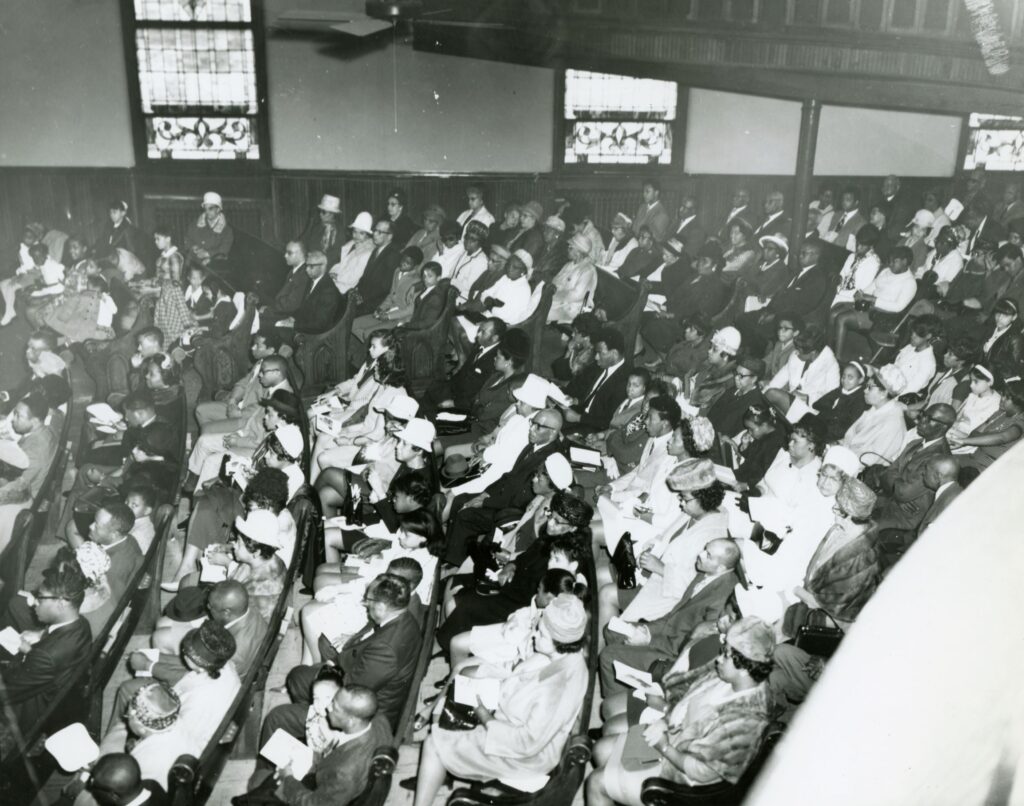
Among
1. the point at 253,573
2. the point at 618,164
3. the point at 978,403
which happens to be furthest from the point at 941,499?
the point at 618,164

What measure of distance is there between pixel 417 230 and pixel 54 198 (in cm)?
432

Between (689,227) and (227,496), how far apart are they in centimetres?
748

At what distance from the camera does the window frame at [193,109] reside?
35.0 ft

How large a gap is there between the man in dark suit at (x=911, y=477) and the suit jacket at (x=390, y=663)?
2.57 m

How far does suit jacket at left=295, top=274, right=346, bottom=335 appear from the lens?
7602 mm

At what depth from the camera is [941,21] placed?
4.98m

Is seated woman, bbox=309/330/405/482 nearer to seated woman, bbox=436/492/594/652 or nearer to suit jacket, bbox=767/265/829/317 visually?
seated woman, bbox=436/492/594/652

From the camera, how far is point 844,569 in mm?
4281

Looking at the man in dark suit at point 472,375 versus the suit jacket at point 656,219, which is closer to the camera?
the man in dark suit at point 472,375

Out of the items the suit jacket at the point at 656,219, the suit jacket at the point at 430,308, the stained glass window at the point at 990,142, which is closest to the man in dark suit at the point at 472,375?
the suit jacket at the point at 430,308

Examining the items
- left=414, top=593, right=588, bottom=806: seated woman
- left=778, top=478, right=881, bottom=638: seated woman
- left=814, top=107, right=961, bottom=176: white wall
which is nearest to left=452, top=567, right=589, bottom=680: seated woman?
left=414, top=593, right=588, bottom=806: seated woman

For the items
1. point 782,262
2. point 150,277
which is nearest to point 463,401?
point 782,262

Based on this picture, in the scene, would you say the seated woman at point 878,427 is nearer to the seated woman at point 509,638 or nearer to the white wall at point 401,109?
the seated woman at point 509,638

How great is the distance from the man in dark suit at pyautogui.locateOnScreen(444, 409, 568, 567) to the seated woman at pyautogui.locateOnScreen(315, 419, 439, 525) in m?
0.28
